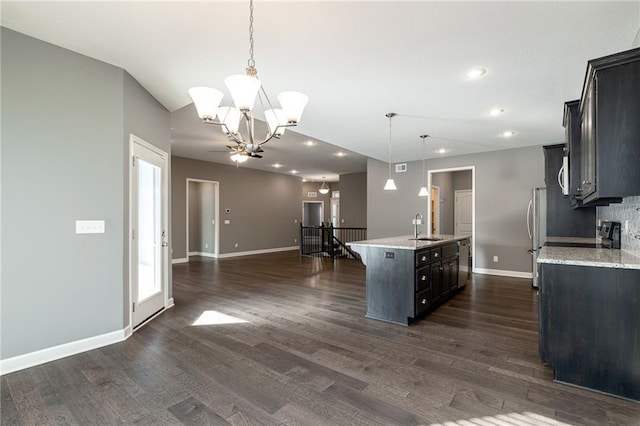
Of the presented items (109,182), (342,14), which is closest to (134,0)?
(342,14)

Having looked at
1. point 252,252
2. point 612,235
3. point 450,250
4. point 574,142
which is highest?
point 574,142

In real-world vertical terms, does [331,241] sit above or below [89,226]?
below

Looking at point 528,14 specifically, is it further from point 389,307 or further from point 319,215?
point 319,215

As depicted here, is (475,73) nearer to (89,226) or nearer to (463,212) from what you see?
(89,226)

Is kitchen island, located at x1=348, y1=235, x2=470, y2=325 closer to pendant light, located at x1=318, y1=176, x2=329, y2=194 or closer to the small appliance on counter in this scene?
the small appliance on counter

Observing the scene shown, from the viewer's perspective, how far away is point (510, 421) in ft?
6.09

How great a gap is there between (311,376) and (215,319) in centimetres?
176

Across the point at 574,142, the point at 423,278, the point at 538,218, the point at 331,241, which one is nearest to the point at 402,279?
the point at 423,278

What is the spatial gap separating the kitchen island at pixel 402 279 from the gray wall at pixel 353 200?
22.6 feet

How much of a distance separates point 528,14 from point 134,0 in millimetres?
2643

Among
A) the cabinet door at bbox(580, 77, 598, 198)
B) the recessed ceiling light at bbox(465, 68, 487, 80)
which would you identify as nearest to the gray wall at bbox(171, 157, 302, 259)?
the recessed ceiling light at bbox(465, 68, 487, 80)

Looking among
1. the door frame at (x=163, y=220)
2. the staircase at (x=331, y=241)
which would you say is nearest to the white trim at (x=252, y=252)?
the staircase at (x=331, y=241)

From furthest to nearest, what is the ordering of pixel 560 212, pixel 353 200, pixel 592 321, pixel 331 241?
pixel 353 200
pixel 331 241
pixel 560 212
pixel 592 321

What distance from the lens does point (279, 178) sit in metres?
11.2
